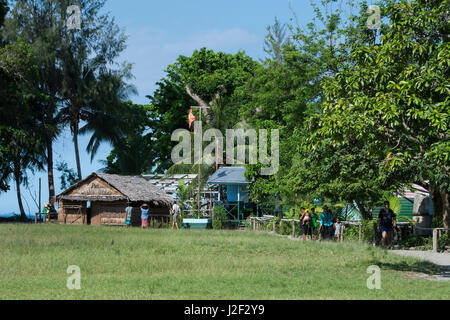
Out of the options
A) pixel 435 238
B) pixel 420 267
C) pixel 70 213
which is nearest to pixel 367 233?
pixel 435 238

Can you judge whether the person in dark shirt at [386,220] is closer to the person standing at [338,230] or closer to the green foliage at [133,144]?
the person standing at [338,230]

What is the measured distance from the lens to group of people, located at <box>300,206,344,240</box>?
1137 inches

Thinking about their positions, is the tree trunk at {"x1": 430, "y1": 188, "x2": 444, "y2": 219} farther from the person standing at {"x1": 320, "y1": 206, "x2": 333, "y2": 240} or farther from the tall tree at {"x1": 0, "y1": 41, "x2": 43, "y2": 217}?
the tall tree at {"x1": 0, "y1": 41, "x2": 43, "y2": 217}

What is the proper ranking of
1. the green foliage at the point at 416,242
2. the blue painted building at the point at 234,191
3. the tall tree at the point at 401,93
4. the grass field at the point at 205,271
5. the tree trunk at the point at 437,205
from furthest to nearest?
the blue painted building at the point at 234,191 → the tree trunk at the point at 437,205 → the green foliage at the point at 416,242 → the tall tree at the point at 401,93 → the grass field at the point at 205,271

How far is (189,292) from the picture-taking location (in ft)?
40.8

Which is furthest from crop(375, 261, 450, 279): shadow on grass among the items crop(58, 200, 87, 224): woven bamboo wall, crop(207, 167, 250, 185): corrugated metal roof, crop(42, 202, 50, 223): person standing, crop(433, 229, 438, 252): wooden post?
crop(42, 202, 50, 223): person standing

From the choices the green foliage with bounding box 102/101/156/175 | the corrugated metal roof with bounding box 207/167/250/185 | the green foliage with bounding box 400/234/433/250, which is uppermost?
the green foliage with bounding box 102/101/156/175

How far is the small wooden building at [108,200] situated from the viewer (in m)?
48.0

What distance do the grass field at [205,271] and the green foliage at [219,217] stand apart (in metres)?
18.8

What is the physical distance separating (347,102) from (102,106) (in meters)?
41.7

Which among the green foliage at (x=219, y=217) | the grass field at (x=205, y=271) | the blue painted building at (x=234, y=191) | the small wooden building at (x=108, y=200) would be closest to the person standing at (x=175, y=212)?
the green foliage at (x=219, y=217)

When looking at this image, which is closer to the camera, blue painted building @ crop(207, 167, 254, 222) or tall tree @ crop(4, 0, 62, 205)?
blue painted building @ crop(207, 167, 254, 222)

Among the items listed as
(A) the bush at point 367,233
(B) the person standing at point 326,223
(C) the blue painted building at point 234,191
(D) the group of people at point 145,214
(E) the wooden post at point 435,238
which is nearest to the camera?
(E) the wooden post at point 435,238

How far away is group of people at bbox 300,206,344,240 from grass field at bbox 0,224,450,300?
4.08 meters
